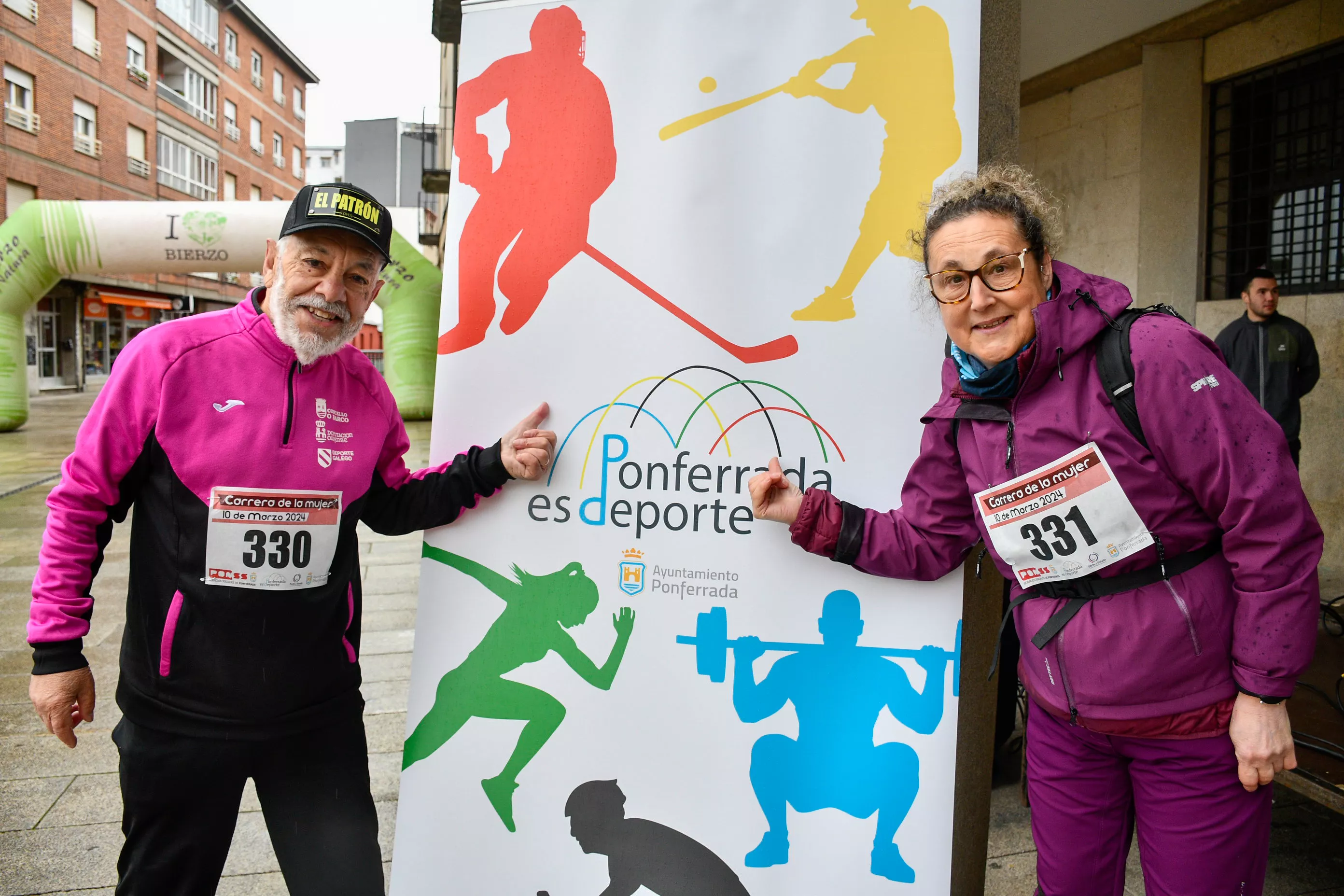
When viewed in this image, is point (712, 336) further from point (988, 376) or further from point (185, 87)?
point (185, 87)

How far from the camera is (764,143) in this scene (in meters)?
1.94

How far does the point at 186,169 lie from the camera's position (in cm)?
3334

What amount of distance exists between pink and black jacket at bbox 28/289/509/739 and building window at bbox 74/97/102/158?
30354mm

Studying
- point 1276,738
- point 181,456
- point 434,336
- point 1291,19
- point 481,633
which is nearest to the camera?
point 1276,738

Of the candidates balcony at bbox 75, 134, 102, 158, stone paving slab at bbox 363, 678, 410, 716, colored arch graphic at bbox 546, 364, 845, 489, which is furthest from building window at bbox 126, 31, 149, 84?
colored arch graphic at bbox 546, 364, 845, 489

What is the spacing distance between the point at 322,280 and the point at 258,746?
3.15ft

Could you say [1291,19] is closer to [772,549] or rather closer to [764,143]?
[764,143]

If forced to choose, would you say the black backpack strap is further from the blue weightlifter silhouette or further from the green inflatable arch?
the green inflatable arch

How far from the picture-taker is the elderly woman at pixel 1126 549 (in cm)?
140

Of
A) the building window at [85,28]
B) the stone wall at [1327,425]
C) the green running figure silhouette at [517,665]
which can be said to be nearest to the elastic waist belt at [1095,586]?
the green running figure silhouette at [517,665]

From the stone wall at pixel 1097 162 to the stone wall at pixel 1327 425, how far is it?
1.22 metres

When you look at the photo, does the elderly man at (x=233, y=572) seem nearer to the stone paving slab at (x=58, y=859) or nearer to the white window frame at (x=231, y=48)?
the stone paving slab at (x=58, y=859)

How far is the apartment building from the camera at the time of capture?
23844mm

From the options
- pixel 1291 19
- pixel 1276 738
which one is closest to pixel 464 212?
pixel 1276 738
